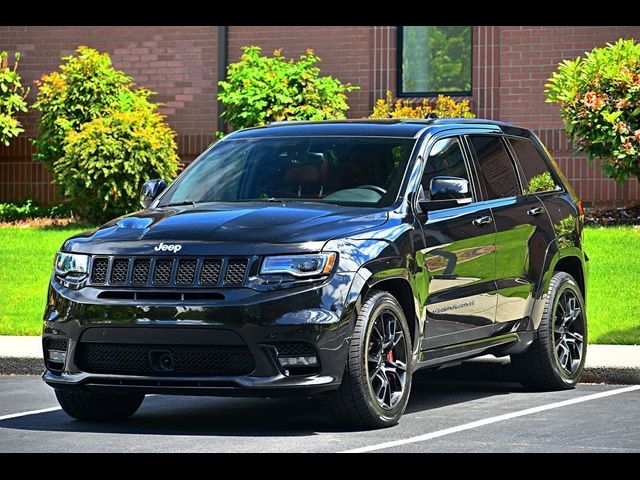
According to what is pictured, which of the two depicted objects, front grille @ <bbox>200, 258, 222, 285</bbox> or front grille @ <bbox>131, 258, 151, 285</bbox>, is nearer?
front grille @ <bbox>200, 258, 222, 285</bbox>

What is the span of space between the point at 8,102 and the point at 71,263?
15349 mm

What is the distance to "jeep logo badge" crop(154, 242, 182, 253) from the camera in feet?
27.8

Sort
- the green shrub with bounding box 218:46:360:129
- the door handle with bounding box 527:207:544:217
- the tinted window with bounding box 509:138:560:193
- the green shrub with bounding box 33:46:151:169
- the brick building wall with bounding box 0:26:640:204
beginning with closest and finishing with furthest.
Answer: the door handle with bounding box 527:207:544:217 < the tinted window with bounding box 509:138:560:193 < the green shrub with bounding box 218:46:360:129 < the brick building wall with bounding box 0:26:640:204 < the green shrub with bounding box 33:46:151:169

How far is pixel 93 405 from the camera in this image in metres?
9.30

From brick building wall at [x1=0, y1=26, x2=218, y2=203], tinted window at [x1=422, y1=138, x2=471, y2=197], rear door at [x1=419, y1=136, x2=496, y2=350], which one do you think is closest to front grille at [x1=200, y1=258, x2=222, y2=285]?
rear door at [x1=419, y1=136, x2=496, y2=350]

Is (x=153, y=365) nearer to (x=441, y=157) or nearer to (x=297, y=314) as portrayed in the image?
(x=297, y=314)

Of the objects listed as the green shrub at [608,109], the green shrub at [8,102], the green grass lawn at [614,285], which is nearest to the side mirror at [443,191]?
the green grass lawn at [614,285]

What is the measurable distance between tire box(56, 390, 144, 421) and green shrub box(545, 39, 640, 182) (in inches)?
409

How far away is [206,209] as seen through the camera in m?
9.27

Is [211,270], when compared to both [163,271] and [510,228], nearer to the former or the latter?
[163,271]

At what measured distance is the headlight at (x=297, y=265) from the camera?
27.4 feet

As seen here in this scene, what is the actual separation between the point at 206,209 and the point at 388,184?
118cm

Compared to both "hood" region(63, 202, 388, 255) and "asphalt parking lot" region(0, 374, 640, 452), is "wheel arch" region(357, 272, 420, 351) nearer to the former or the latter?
"hood" region(63, 202, 388, 255)

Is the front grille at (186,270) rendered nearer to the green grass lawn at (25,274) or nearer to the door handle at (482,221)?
the door handle at (482,221)
